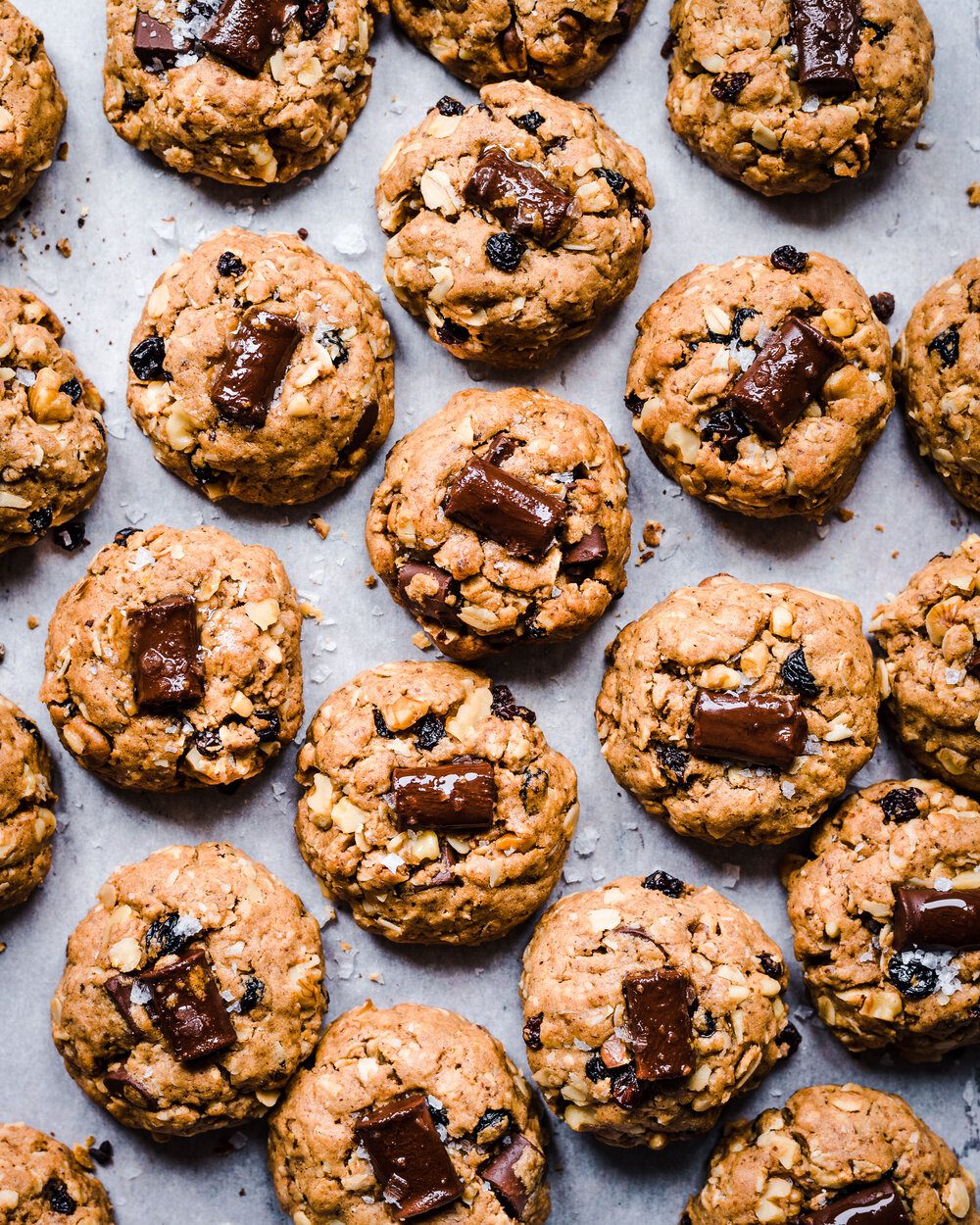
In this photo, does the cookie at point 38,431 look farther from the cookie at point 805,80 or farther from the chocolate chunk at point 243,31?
the cookie at point 805,80

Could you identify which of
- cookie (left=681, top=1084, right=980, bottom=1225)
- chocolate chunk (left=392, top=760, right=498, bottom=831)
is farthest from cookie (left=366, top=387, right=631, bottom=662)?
cookie (left=681, top=1084, right=980, bottom=1225)

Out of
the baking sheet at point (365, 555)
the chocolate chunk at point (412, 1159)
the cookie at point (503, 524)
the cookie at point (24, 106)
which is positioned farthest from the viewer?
the baking sheet at point (365, 555)

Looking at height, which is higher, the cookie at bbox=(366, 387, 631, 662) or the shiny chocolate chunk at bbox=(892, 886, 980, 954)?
the cookie at bbox=(366, 387, 631, 662)

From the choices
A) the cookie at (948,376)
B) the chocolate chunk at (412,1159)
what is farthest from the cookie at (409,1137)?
the cookie at (948,376)

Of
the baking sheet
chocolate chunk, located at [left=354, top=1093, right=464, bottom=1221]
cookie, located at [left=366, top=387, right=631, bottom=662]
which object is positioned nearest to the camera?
chocolate chunk, located at [left=354, top=1093, right=464, bottom=1221]

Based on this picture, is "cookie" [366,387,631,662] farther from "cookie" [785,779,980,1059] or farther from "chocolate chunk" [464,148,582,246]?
"cookie" [785,779,980,1059]

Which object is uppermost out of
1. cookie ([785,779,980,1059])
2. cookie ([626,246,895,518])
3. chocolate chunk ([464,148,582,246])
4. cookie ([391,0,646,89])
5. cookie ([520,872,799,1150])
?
cookie ([391,0,646,89])

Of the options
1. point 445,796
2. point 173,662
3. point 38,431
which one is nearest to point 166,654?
point 173,662
